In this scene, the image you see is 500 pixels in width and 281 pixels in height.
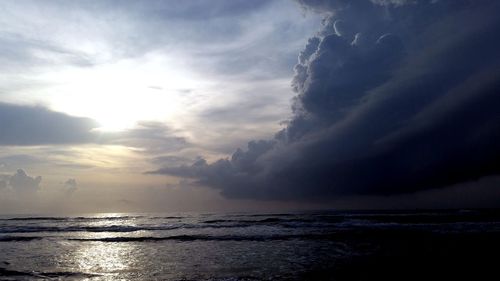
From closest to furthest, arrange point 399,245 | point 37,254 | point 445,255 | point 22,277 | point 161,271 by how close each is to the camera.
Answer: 1. point 22,277
2. point 161,271
3. point 445,255
4. point 37,254
5. point 399,245

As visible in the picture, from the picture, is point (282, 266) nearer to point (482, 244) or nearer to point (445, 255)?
point (445, 255)

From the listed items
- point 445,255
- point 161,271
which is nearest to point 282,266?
point 161,271

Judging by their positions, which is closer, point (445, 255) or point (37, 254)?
point (445, 255)

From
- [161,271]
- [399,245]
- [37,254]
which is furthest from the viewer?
[399,245]

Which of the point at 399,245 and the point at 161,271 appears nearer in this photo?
the point at 161,271

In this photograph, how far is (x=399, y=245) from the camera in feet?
100

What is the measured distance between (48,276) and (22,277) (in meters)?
1.25

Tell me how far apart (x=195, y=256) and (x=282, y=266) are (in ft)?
25.8

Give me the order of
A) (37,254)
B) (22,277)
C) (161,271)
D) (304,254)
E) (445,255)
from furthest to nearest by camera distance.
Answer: (37,254) → (304,254) → (445,255) → (161,271) → (22,277)

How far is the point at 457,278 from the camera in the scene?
17672 mm

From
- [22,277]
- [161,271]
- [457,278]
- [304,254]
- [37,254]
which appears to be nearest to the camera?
[457,278]

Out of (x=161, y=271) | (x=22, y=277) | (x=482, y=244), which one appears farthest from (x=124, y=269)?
(x=482, y=244)

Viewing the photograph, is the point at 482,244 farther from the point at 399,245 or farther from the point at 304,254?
the point at 304,254

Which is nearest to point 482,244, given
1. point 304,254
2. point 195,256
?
point 304,254
